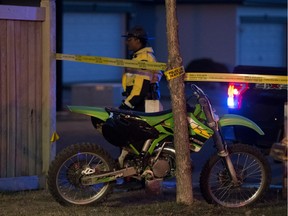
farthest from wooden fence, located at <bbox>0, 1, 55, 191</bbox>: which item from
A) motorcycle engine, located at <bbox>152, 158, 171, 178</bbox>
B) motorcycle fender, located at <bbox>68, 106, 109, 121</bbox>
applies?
motorcycle engine, located at <bbox>152, 158, 171, 178</bbox>

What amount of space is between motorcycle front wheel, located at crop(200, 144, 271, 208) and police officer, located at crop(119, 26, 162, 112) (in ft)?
4.01

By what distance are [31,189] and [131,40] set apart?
2013 millimetres

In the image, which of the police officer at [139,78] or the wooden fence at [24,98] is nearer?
the wooden fence at [24,98]

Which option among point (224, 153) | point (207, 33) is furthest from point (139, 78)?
point (207, 33)

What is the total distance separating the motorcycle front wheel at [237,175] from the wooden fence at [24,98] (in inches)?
77.4

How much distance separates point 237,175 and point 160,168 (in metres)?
0.82

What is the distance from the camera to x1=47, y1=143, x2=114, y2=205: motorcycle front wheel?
782 centimetres

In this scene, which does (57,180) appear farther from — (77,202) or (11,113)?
(11,113)

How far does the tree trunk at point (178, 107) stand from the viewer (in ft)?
25.5

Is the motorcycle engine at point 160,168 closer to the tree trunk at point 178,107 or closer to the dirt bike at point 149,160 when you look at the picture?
the dirt bike at point 149,160

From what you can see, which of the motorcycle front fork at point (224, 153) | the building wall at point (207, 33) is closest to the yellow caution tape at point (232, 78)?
the motorcycle front fork at point (224, 153)

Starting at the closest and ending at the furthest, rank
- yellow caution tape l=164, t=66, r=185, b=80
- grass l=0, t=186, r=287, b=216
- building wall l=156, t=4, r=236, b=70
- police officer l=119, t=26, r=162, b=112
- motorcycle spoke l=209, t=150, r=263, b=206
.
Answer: grass l=0, t=186, r=287, b=216, yellow caution tape l=164, t=66, r=185, b=80, motorcycle spoke l=209, t=150, r=263, b=206, police officer l=119, t=26, r=162, b=112, building wall l=156, t=4, r=236, b=70

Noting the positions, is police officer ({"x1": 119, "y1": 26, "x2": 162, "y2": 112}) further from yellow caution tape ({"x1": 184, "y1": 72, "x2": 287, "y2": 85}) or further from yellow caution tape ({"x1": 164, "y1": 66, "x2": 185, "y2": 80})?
yellow caution tape ({"x1": 164, "y1": 66, "x2": 185, "y2": 80})

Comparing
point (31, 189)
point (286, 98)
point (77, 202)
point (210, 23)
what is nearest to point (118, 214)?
point (77, 202)
